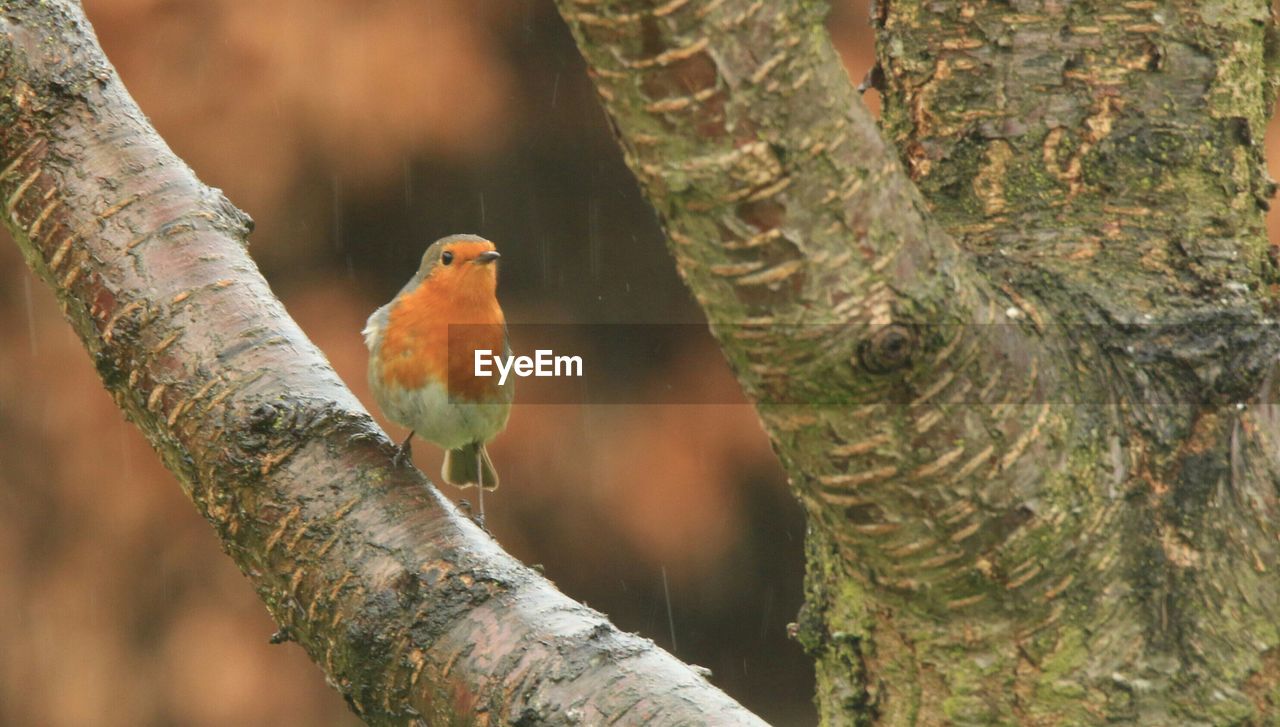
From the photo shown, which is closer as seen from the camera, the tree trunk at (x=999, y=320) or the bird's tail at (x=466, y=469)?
the tree trunk at (x=999, y=320)

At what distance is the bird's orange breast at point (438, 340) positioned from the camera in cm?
342

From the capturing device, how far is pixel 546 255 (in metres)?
4.65

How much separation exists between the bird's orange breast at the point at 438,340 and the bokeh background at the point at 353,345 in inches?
35.3

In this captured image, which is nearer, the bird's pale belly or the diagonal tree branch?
the diagonal tree branch

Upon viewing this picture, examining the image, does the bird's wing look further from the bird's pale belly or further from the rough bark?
the rough bark

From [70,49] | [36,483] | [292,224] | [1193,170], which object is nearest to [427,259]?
[292,224]

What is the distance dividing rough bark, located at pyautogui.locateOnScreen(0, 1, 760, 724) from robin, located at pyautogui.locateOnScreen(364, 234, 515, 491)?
1215 mm

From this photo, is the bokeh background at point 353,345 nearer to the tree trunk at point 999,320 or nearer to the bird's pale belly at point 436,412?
the bird's pale belly at point 436,412

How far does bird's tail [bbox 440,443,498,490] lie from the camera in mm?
3857

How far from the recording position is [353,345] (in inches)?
171

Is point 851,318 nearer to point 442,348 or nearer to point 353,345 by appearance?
point 442,348

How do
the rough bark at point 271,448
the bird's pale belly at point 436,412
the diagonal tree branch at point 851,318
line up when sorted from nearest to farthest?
the diagonal tree branch at point 851,318, the rough bark at point 271,448, the bird's pale belly at point 436,412

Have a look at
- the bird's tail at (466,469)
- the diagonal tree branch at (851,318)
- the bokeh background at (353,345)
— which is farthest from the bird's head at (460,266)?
the diagonal tree branch at (851,318)

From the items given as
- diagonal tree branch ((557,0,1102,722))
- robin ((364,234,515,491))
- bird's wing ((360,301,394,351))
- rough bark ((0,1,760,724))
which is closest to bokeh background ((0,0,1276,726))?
bird's wing ((360,301,394,351))
